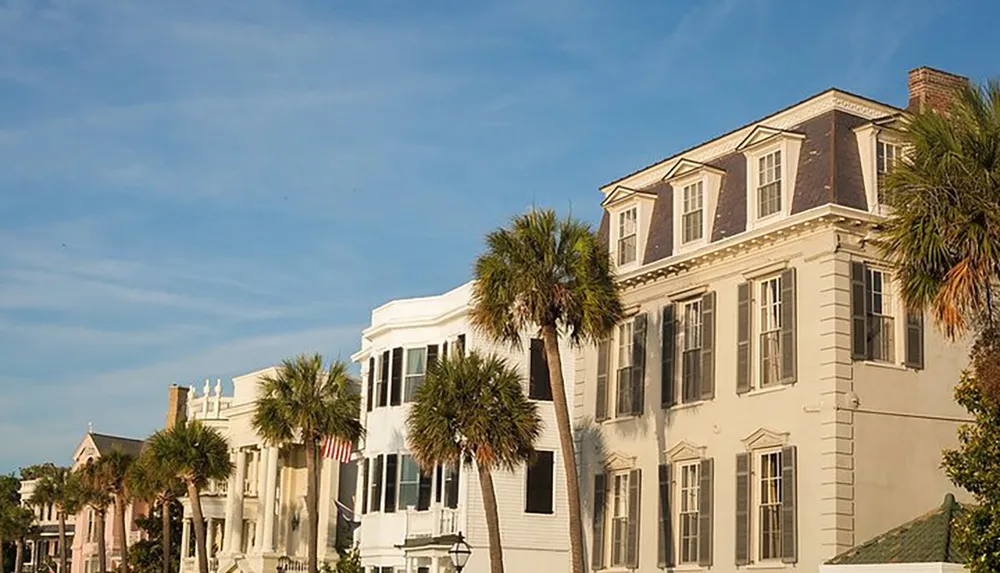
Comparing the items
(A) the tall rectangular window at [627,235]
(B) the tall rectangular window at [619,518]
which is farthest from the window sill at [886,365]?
(A) the tall rectangular window at [627,235]

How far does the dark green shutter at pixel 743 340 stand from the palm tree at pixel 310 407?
19.0m

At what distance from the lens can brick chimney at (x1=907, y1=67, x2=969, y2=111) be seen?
112 feet

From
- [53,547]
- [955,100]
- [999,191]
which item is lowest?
[53,547]

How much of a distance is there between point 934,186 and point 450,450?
666 inches

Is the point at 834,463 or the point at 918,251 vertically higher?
the point at 918,251

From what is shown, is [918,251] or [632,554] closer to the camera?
[918,251]

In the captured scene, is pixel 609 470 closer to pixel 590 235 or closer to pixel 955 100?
pixel 590 235

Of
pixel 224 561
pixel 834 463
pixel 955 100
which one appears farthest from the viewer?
pixel 224 561

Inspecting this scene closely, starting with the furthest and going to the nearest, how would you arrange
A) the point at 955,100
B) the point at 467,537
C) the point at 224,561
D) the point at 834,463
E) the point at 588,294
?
the point at 224,561
the point at 467,537
the point at 588,294
the point at 834,463
the point at 955,100

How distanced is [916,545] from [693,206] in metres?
11.8

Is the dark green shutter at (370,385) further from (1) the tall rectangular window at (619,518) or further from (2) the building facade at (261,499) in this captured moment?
(1) the tall rectangular window at (619,518)

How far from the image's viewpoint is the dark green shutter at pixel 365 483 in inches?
1842

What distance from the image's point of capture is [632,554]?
35719 mm

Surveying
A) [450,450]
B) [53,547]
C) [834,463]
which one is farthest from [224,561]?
[53,547]
